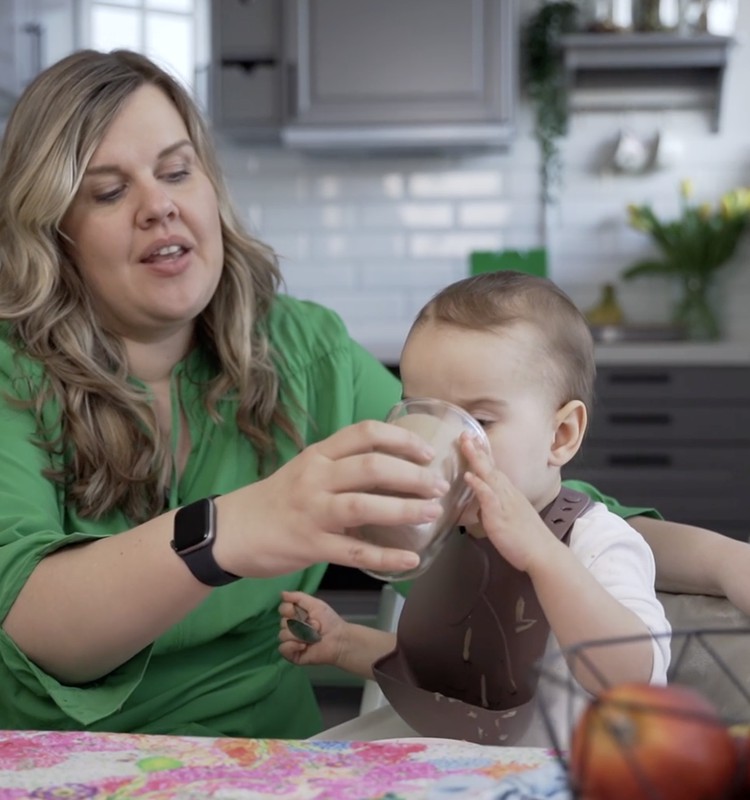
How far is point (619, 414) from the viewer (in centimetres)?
375

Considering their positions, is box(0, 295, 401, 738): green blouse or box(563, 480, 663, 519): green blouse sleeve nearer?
box(0, 295, 401, 738): green blouse

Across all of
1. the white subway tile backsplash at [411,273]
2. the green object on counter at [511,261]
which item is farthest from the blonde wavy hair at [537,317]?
the white subway tile backsplash at [411,273]

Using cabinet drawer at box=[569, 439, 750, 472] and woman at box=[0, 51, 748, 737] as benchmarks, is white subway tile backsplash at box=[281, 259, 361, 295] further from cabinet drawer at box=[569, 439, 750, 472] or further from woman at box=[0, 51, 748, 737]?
woman at box=[0, 51, 748, 737]

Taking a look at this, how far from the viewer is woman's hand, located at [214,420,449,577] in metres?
0.86

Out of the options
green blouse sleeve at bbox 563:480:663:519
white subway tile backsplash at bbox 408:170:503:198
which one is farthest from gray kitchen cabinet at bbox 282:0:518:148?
green blouse sleeve at bbox 563:480:663:519

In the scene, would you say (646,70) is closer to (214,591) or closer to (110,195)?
(110,195)

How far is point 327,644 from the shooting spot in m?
1.32

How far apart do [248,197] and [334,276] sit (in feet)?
1.50

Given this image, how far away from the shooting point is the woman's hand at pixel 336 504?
86 cm

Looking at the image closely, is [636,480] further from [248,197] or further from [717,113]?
[248,197]

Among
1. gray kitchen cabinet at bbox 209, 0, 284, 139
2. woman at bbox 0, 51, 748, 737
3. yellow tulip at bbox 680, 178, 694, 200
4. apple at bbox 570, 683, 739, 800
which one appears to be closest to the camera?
apple at bbox 570, 683, 739, 800

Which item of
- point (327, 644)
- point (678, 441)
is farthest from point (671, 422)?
point (327, 644)

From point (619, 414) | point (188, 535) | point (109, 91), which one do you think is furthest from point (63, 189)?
point (619, 414)

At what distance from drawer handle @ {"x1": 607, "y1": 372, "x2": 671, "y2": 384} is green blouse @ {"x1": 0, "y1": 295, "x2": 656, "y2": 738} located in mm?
2019
